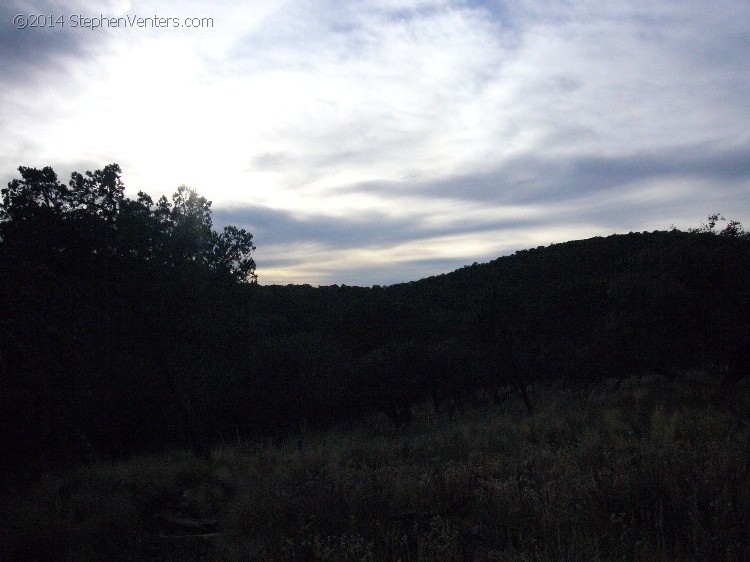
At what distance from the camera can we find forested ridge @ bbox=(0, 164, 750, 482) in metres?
8.95

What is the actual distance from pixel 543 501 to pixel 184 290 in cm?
1243

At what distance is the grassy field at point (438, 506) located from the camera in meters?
4.76

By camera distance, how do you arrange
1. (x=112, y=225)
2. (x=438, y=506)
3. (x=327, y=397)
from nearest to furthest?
(x=438, y=506), (x=112, y=225), (x=327, y=397)

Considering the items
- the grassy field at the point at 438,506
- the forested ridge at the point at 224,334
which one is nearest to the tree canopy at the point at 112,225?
the forested ridge at the point at 224,334

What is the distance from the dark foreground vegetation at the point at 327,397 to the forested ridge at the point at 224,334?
2.8 inches

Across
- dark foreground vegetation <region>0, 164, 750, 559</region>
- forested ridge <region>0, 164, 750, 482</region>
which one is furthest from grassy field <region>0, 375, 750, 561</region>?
forested ridge <region>0, 164, 750, 482</region>

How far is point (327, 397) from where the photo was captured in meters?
29.1

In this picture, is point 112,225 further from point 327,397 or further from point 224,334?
point 327,397

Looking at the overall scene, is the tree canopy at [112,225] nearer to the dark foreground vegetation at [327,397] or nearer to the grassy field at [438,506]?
the dark foreground vegetation at [327,397]

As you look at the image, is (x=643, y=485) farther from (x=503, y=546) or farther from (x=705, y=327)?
(x=705, y=327)

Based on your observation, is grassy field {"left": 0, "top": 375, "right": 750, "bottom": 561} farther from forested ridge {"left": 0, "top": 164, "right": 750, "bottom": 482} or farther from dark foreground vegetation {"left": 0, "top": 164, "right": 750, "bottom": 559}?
forested ridge {"left": 0, "top": 164, "right": 750, "bottom": 482}

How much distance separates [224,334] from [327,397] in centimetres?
1306

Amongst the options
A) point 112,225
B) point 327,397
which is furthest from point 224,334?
point 327,397

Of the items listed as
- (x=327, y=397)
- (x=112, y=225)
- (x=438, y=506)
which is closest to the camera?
(x=438, y=506)
